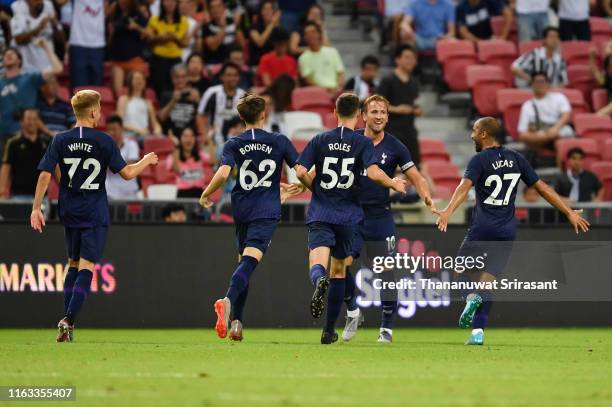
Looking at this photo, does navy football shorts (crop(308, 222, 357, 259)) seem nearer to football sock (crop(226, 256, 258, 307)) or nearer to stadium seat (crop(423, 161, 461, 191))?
football sock (crop(226, 256, 258, 307))

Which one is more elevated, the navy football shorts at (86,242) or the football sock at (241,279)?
the navy football shorts at (86,242)

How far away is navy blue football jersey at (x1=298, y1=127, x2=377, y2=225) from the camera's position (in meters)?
12.8

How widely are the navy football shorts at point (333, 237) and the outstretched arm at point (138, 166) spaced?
157cm

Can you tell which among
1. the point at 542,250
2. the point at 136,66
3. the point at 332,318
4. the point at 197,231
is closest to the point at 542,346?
the point at 332,318

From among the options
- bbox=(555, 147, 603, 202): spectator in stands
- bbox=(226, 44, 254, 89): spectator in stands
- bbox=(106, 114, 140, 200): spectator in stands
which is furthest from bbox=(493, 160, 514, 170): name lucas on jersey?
bbox=(226, 44, 254, 89): spectator in stands

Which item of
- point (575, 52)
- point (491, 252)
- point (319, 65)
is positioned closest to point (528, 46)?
point (575, 52)

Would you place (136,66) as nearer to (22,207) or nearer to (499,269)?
(22,207)

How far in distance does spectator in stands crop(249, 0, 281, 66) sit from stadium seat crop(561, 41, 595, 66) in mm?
5214

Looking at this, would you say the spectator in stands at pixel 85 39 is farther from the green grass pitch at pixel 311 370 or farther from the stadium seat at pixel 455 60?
the green grass pitch at pixel 311 370

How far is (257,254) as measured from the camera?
1299cm

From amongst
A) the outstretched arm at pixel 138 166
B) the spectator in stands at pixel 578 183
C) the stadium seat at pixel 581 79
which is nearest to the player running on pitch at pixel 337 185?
the outstretched arm at pixel 138 166

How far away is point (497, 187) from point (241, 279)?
261cm

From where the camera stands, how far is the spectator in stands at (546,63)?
74.3 ft

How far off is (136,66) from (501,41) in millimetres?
6436
